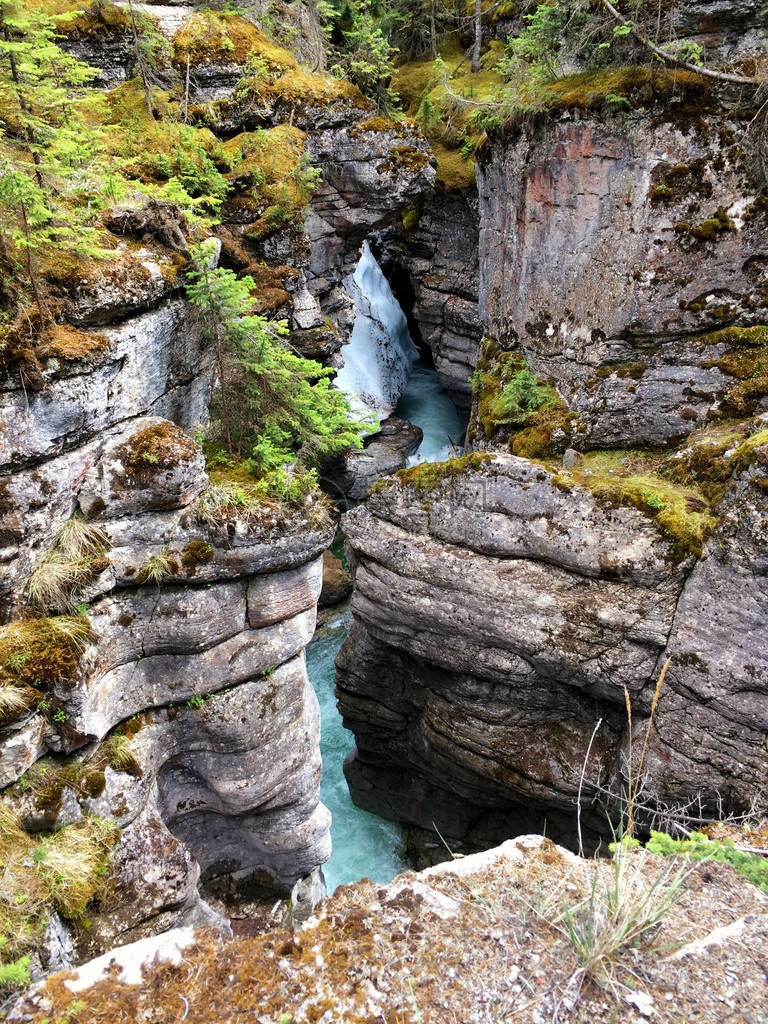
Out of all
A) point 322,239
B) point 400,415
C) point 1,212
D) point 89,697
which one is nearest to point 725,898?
point 89,697

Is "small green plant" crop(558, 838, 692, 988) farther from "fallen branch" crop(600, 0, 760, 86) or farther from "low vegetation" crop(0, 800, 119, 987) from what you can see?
"fallen branch" crop(600, 0, 760, 86)

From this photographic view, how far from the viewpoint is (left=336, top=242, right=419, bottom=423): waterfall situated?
78.5ft

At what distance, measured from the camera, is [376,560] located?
10445 millimetres

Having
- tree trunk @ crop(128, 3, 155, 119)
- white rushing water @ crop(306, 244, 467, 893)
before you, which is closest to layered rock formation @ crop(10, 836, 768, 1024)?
white rushing water @ crop(306, 244, 467, 893)

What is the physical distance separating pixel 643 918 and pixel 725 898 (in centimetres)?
98

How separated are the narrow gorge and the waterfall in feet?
27.6

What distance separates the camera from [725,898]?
3.91 meters

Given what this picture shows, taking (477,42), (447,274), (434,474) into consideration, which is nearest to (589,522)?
(434,474)

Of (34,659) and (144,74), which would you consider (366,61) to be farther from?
(34,659)

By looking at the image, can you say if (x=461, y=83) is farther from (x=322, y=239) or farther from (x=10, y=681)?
(x=10, y=681)

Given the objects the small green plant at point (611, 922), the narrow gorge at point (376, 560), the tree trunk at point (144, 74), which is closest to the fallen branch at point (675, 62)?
the narrow gorge at point (376, 560)

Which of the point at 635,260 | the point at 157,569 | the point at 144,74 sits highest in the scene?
the point at 144,74

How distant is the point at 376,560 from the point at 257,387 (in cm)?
377

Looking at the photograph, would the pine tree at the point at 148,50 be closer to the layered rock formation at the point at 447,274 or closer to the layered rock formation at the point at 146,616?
the layered rock formation at the point at 146,616
